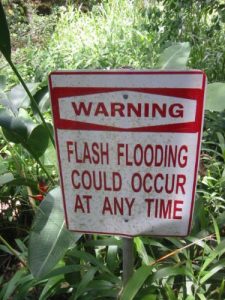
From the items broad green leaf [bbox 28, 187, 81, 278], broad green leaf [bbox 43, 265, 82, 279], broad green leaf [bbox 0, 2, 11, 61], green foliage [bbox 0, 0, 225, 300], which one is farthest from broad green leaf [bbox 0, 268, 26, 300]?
broad green leaf [bbox 0, 2, 11, 61]

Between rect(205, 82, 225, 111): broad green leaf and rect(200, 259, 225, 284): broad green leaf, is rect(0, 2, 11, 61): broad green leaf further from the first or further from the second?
rect(200, 259, 225, 284): broad green leaf

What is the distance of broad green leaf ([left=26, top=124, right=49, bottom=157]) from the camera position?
1.17m

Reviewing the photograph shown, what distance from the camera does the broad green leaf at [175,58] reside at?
1232 millimetres

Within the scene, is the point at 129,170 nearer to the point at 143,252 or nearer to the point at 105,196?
the point at 105,196

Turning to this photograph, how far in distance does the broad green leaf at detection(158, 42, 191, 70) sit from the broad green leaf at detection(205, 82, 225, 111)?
17 cm

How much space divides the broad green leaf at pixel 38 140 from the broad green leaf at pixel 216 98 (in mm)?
469

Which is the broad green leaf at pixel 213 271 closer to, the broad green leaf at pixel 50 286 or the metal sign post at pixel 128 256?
the metal sign post at pixel 128 256

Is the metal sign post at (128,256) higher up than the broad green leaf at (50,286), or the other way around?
the metal sign post at (128,256)

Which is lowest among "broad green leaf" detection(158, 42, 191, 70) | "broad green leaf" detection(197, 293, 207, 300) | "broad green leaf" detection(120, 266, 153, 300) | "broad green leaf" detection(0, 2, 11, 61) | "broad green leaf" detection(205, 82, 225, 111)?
"broad green leaf" detection(197, 293, 207, 300)

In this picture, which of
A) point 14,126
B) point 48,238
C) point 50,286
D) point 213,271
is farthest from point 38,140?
point 213,271

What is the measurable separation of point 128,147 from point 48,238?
348 millimetres

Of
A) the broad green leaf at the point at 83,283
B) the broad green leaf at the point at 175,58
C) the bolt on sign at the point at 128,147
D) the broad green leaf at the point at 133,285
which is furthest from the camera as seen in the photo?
the broad green leaf at the point at 175,58

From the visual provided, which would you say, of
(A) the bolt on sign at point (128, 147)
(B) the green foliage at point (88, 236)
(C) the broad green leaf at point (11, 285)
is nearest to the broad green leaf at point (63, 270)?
(B) the green foliage at point (88, 236)

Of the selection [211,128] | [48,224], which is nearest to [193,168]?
[48,224]
